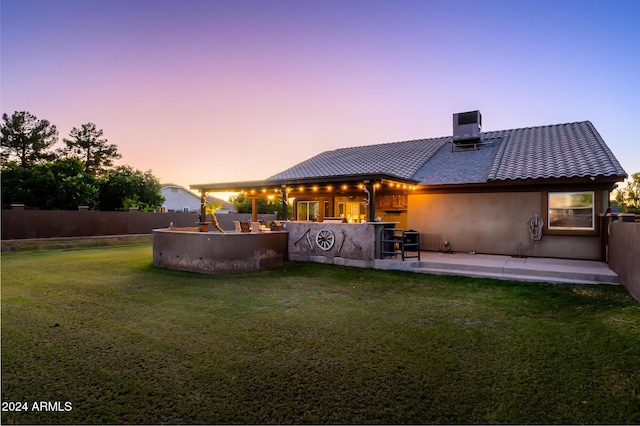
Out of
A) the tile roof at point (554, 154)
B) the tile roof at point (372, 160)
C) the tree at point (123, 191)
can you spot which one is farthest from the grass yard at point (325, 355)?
the tree at point (123, 191)

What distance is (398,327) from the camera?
15.5 feet

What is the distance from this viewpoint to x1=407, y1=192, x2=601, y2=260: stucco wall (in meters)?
9.74

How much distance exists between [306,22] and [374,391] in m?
12.7

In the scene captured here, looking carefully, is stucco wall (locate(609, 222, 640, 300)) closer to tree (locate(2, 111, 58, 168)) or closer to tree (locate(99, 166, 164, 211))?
tree (locate(99, 166, 164, 211))

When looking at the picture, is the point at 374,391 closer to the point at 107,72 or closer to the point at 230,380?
the point at 230,380

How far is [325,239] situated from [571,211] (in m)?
7.51

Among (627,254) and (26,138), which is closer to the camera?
(627,254)

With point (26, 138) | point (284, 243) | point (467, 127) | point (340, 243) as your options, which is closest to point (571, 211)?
point (467, 127)

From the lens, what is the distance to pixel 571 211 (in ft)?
32.1

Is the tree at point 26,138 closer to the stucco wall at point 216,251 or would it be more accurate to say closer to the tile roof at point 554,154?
the stucco wall at point 216,251

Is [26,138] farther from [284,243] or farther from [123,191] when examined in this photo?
[284,243]

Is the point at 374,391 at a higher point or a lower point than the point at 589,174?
lower

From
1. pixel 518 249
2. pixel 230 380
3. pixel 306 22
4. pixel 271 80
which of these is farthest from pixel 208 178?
pixel 230 380

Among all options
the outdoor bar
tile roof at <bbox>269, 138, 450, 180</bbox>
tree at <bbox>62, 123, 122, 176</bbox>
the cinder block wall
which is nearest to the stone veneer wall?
the outdoor bar
